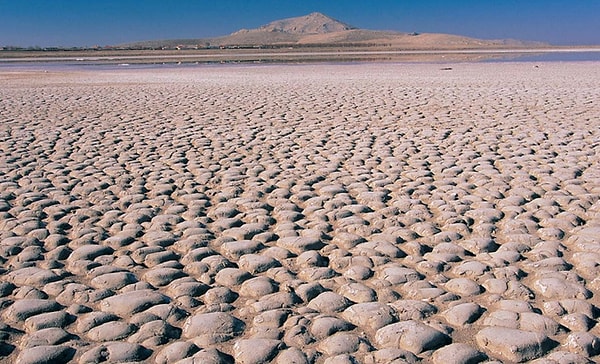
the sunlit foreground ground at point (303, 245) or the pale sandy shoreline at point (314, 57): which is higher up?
the sunlit foreground ground at point (303, 245)

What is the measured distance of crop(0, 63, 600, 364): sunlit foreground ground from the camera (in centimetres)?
296

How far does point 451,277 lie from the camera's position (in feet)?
12.1

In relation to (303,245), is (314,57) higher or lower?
lower

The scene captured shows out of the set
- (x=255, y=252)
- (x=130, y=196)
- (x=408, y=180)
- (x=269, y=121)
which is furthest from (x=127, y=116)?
(x=255, y=252)

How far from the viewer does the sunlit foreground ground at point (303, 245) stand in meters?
2.96

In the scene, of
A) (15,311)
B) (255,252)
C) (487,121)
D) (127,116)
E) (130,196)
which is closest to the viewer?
(15,311)

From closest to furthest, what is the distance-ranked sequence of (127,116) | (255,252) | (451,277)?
(451,277)
(255,252)
(127,116)

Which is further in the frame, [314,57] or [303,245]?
[314,57]

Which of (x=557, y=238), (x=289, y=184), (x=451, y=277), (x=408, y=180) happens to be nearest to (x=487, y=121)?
(x=408, y=180)

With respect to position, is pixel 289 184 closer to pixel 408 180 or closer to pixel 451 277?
pixel 408 180

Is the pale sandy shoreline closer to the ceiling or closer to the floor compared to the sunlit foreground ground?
closer to the floor

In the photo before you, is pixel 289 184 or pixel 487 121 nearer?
pixel 289 184

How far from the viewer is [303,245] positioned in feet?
14.0

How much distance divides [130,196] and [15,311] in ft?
8.02
